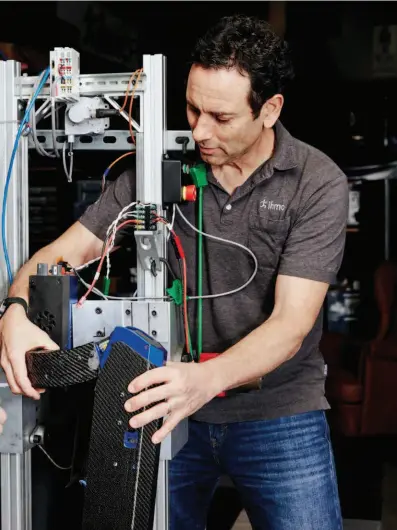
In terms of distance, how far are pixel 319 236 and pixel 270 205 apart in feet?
0.48

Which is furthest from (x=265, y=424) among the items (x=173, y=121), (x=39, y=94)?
(x=173, y=121)

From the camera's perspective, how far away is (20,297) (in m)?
1.70

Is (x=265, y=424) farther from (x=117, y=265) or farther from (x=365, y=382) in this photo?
(x=365, y=382)

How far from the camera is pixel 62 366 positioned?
1484 millimetres

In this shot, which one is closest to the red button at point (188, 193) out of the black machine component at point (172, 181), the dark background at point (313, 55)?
the black machine component at point (172, 181)

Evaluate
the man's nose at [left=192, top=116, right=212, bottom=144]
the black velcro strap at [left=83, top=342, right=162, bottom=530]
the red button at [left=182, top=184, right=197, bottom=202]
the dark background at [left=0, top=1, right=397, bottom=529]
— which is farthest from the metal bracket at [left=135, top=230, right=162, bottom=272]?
the dark background at [left=0, top=1, right=397, bottom=529]

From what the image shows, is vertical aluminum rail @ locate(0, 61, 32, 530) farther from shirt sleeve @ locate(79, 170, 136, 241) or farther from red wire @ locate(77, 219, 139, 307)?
red wire @ locate(77, 219, 139, 307)

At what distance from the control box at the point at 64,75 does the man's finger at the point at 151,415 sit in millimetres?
787

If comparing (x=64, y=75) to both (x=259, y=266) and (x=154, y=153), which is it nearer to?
(x=154, y=153)

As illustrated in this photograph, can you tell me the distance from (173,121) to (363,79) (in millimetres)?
1334

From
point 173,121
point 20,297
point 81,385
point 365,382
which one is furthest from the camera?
point 365,382

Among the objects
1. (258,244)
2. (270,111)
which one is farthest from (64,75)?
(258,244)

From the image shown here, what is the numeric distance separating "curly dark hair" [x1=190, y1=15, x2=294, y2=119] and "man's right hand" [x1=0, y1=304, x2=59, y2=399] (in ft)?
2.22

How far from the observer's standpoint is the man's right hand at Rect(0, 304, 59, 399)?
1.53 meters
